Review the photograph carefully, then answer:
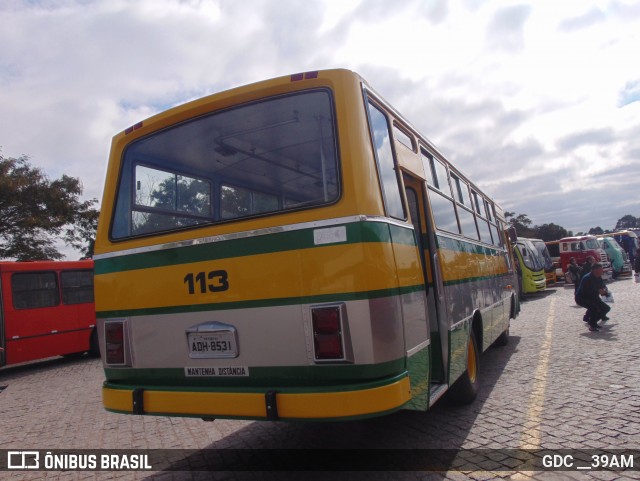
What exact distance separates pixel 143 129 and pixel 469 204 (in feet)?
16.0

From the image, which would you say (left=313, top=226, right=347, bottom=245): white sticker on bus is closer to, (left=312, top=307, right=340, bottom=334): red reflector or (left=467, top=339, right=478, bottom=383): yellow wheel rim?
(left=312, top=307, right=340, bottom=334): red reflector

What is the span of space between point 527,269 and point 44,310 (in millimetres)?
18014

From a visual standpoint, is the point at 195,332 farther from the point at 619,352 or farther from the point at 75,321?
the point at 75,321

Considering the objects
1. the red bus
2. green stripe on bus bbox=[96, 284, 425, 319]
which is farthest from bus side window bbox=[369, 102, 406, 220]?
the red bus

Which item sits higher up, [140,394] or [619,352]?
[140,394]

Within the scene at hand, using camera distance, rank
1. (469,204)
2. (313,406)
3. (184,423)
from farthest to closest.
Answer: (469,204) → (184,423) → (313,406)

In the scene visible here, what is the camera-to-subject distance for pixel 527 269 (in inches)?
848

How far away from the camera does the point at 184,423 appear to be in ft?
20.6

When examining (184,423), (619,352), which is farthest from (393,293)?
(619,352)

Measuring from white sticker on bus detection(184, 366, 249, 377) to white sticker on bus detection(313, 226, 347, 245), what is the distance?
1119 mm

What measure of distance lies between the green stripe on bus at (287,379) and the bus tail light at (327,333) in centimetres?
9

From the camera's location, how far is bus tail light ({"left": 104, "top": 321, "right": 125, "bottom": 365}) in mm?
4316

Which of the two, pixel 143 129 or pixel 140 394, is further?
pixel 143 129

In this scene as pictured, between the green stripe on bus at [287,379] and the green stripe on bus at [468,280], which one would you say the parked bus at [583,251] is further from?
the green stripe on bus at [287,379]
